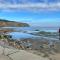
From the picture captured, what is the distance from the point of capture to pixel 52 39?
6031mm

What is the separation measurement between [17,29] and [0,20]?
0.64 metres

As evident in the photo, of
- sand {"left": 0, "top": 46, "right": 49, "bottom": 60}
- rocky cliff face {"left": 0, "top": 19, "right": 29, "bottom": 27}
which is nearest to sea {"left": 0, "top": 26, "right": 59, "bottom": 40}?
rocky cliff face {"left": 0, "top": 19, "right": 29, "bottom": 27}

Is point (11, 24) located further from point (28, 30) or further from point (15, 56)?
point (15, 56)

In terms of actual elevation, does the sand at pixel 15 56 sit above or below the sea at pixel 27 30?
below

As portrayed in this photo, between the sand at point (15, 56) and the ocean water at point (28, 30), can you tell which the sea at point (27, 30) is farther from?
the sand at point (15, 56)

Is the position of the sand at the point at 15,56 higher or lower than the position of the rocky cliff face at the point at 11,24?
lower

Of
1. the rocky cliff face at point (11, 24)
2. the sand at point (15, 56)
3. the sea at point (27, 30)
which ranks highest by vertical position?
the rocky cliff face at point (11, 24)

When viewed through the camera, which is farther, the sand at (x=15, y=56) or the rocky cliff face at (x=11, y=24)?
the rocky cliff face at (x=11, y=24)

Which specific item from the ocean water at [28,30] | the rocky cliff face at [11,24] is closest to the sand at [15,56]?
the ocean water at [28,30]

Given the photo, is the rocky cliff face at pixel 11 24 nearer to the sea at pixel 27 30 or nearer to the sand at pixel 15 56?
the sea at pixel 27 30

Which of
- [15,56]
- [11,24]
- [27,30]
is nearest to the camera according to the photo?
[15,56]

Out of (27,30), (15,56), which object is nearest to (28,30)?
(27,30)

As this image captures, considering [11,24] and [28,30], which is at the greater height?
[11,24]

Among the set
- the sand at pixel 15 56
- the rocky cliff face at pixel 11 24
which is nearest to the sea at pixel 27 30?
the rocky cliff face at pixel 11 24
